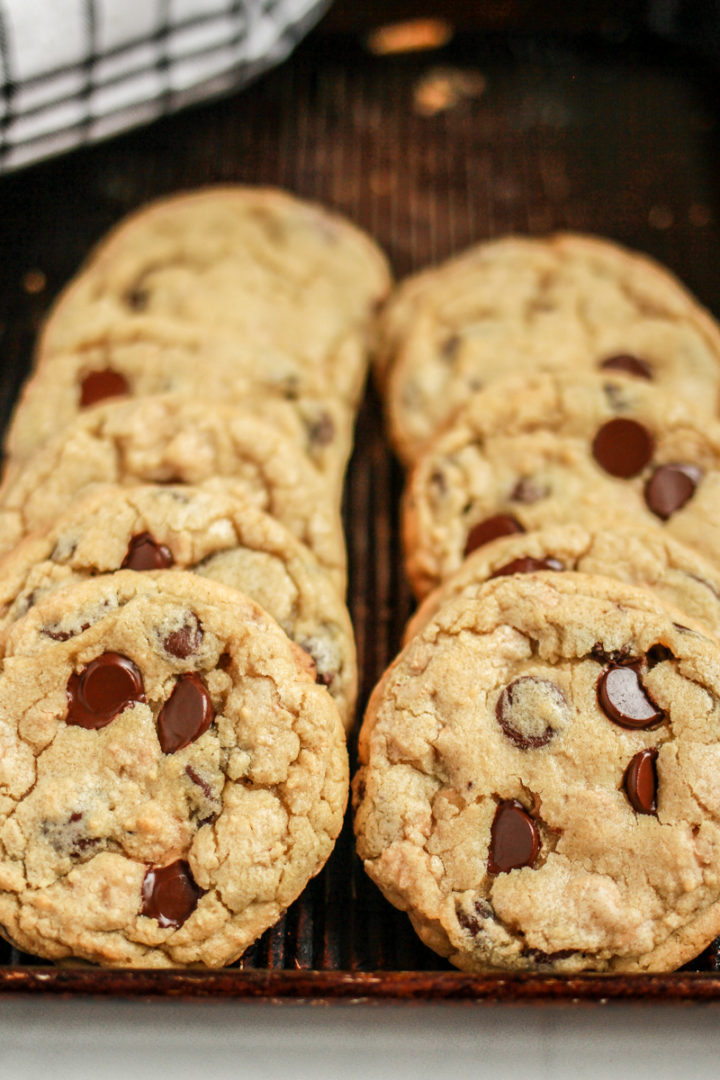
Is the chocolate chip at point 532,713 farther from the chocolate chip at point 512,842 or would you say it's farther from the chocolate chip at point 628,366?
the chocolate chip at point 628,366

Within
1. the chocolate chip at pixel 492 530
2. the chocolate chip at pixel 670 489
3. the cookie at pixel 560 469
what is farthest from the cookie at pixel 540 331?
the chocolate chip at pixel 492 530

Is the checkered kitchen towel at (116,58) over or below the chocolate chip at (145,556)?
over

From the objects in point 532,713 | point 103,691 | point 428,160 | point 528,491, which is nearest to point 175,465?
point 103,691

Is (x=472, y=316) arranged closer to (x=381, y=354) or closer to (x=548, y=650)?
(x=381, y=354)

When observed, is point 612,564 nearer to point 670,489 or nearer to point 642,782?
point 670,489

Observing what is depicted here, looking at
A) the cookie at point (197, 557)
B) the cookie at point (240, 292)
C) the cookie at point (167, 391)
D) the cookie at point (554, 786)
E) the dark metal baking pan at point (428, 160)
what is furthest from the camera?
the dark metal baking pan at point (428, 160)

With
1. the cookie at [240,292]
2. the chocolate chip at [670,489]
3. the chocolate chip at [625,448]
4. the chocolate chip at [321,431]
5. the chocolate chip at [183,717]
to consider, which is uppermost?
the cookie at [240,292]

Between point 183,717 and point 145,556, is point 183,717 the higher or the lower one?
the lower one

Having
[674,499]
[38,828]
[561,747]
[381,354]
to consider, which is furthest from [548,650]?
[381,354]
